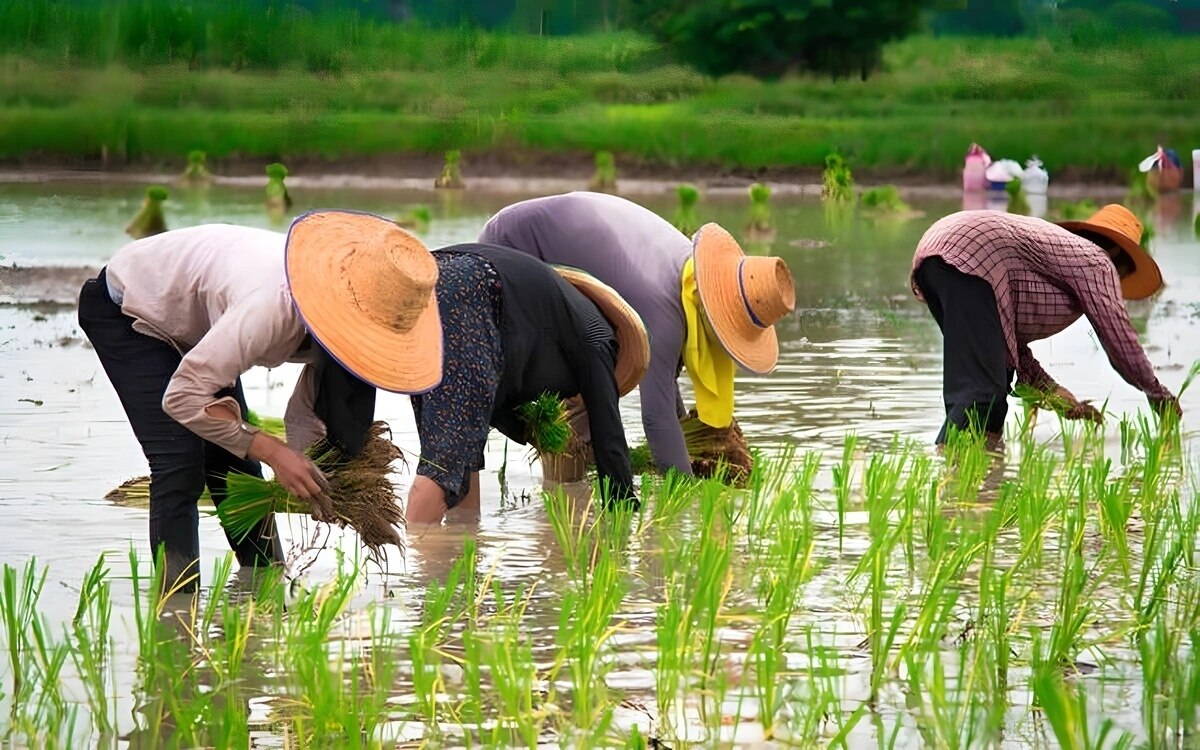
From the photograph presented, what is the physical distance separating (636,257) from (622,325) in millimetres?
482

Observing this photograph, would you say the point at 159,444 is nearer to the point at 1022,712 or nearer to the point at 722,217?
the point at 1022,712

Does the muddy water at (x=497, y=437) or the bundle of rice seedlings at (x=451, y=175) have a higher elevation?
the muddy water at (x=497, y=437)

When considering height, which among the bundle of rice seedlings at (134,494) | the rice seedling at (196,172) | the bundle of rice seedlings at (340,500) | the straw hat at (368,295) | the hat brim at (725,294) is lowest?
the rice seedling at (196,172)

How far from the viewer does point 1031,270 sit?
6.22 meters

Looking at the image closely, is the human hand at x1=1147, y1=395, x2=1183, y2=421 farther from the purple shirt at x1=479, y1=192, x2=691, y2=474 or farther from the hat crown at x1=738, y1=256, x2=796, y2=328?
the purple shirt at x1=479, y1=192, x2=691, y2=474

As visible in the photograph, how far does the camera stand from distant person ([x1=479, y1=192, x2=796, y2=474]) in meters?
5.20

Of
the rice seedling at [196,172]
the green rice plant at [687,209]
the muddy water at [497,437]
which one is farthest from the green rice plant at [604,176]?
the muddy water at [497,437]

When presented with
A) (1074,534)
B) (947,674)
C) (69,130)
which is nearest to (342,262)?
(947,674)

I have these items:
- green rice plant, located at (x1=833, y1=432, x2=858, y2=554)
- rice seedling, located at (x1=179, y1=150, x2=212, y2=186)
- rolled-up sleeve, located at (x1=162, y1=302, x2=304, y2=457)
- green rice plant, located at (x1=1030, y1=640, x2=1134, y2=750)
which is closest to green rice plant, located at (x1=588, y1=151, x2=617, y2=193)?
rice seedling, located at (x1=179, y1=150, x2=212, y2=186)

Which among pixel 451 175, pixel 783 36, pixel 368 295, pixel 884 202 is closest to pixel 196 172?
pixel 451 175

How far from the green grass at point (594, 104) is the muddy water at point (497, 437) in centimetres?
764

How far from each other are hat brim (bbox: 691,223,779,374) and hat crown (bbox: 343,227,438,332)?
4.38 ft

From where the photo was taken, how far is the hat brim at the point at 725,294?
5.18 m

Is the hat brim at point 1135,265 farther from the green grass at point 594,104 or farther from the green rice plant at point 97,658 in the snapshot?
the green grass at point 594,104
